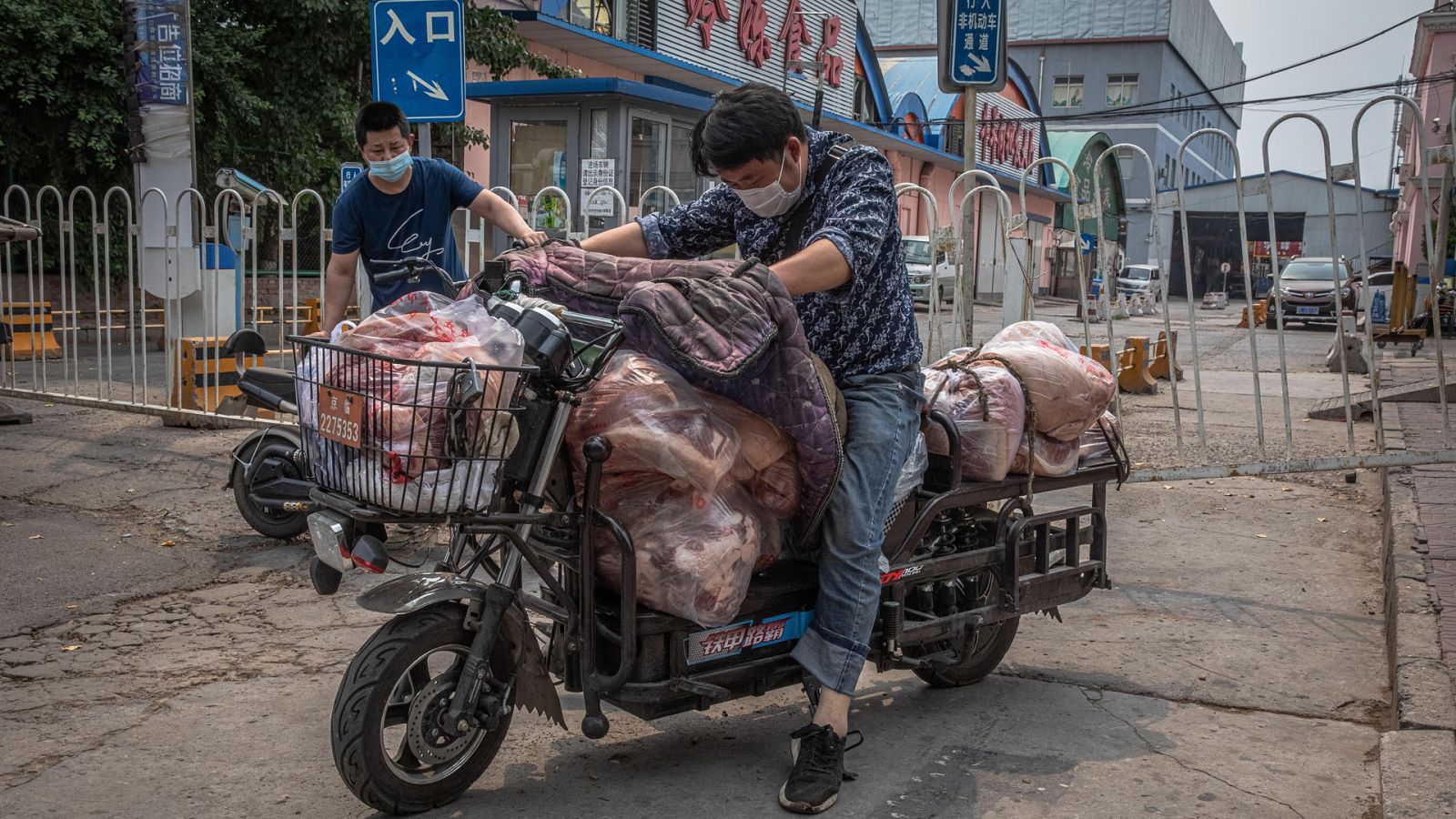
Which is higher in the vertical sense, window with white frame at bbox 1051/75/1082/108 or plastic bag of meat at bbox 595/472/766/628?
window with white frame at bbox 1051/75/1082/108

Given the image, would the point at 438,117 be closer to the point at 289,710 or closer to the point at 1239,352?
the point at 289,710

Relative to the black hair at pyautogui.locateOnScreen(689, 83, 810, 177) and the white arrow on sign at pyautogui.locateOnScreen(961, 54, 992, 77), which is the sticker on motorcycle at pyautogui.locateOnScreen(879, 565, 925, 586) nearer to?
the black hair at pyautogui.locateOnScreen(689, 83, 810, 177)

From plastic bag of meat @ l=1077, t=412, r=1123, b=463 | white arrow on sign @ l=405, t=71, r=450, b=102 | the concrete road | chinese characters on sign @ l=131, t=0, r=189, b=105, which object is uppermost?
chinese characters on sign @ l=131, t=0, r=189, b=105

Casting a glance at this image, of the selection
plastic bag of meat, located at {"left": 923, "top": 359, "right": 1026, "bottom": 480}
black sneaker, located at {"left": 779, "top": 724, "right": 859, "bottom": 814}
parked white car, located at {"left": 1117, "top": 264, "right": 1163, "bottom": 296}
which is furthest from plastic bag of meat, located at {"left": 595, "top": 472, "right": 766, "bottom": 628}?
parked white car, located at {"left": 1117, "top": 264, "right": 1163, "bottom": 296}

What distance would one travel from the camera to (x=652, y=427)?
2.99 metres

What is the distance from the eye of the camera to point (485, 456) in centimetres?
276

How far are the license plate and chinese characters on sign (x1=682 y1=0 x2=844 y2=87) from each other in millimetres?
19412

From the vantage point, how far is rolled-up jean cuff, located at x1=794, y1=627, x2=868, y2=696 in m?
3.41

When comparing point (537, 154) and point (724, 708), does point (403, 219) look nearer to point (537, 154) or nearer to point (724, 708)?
point (724, 708)

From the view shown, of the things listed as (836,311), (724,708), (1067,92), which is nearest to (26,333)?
(724,708)

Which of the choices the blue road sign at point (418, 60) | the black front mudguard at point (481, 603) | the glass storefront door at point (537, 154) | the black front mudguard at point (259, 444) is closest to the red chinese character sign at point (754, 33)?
the glass storefront door at point (537, 154)

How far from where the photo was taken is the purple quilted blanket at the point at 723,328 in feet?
9.40

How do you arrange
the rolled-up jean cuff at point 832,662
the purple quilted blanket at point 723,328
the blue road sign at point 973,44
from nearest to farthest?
the purple quilted blanket at point 723,328 < the rolled-up jean cuff at point 832,662 < the blue road sign at point 973,44

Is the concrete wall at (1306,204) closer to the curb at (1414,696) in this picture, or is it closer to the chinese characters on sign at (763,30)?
the chinese characters on sign at (763,30)
